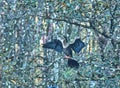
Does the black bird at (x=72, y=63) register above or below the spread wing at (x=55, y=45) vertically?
below

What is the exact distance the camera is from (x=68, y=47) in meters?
3.84

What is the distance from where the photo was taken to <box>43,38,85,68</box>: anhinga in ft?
12.6

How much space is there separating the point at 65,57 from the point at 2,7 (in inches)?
19.1

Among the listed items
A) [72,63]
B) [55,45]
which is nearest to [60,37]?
[55,45]

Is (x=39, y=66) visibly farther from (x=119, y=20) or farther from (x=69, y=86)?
(x=119, y=20)

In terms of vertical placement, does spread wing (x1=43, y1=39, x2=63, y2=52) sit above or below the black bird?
above

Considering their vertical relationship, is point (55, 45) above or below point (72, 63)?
above

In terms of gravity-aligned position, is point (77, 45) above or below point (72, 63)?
above

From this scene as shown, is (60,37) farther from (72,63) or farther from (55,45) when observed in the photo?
(72,63)

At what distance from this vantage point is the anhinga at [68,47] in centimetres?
384

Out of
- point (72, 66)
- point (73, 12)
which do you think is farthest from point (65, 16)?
point (72, 66)

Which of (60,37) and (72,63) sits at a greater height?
(60,37)

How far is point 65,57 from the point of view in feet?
12.6

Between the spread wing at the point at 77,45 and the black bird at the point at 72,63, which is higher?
the spread wing at the point at 77,45
